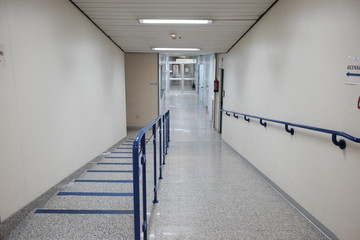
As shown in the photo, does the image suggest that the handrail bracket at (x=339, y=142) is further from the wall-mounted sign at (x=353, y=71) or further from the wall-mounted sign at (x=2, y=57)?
the wall-mounted sign at (x=2, y=57)

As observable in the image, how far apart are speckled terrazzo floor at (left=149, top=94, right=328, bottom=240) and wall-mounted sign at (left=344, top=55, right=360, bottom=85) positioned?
1475mm

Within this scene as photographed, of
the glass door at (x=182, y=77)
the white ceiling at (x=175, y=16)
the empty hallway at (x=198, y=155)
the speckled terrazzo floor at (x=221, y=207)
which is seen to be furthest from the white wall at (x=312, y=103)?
the glass door at (x=182, y=77)

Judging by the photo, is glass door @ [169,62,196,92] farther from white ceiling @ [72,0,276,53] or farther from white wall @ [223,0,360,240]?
white wall @ [223,0,360,240]

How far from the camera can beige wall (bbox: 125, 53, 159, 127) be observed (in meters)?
8.02

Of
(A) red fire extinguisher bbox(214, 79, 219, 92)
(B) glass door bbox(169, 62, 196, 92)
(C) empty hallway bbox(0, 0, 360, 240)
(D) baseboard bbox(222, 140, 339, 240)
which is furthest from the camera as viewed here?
(B) glass door bbox(169, 62, 196, 92)

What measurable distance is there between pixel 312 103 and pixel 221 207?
155 centimetres

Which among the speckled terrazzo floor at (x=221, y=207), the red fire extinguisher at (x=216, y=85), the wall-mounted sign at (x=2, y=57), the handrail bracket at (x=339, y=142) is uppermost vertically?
the wall-mounted sign at (x=2, y=57)

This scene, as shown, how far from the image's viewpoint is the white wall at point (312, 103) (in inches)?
76.1

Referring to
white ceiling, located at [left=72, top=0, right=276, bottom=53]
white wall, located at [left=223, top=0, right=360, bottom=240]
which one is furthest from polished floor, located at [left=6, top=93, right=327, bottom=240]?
white ceiling, located at [left=72, top=0, right=276, bottom=53]

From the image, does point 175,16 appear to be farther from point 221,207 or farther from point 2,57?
point 221,207

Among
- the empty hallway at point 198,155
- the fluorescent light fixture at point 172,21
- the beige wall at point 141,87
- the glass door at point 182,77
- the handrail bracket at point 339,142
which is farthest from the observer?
the glass door at point 182,77

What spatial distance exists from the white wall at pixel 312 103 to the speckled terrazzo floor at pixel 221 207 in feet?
0.77

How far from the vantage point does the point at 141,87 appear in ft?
26.8

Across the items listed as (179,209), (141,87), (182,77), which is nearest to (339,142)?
(179,209)
